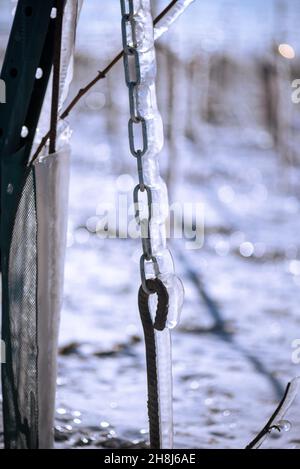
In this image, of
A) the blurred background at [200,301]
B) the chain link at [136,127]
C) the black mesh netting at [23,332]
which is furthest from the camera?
the blurred background at [200,301]

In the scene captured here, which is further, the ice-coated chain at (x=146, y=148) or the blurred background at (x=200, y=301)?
the blurred background at (x=200, y=301)

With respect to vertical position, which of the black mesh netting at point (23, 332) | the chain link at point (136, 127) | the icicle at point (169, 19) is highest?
the icicle at point (169, 19)

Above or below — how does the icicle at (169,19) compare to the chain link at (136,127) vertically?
above

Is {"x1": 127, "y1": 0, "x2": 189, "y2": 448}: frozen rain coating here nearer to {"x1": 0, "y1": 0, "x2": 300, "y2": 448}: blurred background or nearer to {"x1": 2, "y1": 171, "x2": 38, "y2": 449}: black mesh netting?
{"x1": 2, "y1": 171, "x2": 38, "y2": 449}: black mesh netting

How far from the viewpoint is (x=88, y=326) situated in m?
5.94

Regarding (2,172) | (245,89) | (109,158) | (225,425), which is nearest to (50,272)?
(2,172)

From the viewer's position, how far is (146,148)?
208 centimetres

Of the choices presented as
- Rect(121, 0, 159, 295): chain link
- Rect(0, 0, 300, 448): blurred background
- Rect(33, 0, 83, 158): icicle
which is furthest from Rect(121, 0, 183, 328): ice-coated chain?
Rect(0, 0, 300, 448): blurred background

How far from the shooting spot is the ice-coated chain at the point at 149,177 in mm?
2072

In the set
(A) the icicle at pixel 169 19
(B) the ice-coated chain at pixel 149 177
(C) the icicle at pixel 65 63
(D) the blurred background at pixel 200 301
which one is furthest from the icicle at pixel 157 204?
(D) the blurred background at pixel 200 301

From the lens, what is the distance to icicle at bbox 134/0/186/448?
2.08 metres

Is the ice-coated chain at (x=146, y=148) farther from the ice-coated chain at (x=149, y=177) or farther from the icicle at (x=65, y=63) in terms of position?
the icicle at (x=65, y=63)
